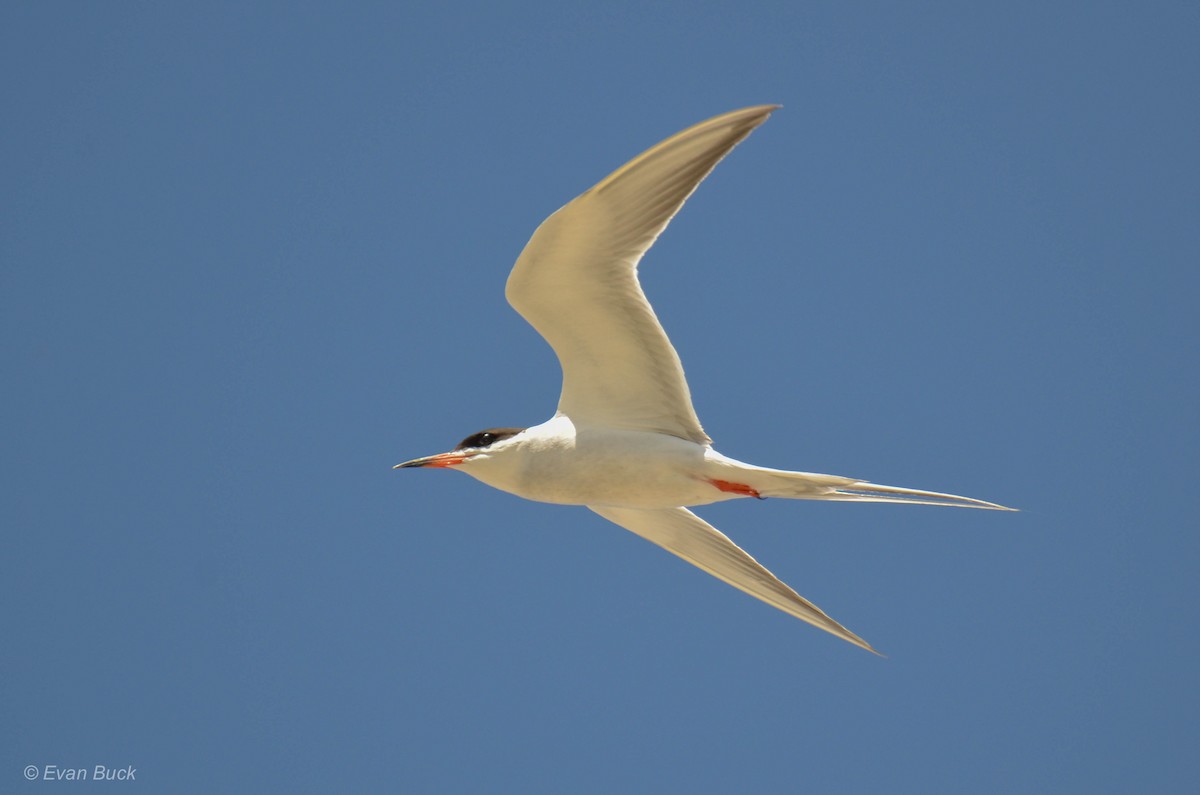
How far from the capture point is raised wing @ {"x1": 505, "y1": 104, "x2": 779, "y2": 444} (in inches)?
229

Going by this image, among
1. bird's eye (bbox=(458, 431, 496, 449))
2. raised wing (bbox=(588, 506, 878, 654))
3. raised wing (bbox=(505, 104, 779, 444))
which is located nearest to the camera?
raised wing (bbox=(505, 104, 779, 444))

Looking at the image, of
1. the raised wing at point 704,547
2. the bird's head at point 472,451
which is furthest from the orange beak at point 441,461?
the raised wing at point 704,547

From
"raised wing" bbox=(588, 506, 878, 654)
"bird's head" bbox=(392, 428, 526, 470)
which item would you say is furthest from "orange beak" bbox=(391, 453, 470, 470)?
"raised wing" bbox=(588, 506, 878, 654)

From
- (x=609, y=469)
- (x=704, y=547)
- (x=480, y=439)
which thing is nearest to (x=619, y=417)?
(x=609, y=469)

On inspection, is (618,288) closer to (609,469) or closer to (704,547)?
(609,469)

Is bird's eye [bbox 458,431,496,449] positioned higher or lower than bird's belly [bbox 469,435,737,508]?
higher

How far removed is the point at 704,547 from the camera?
7.74 meters

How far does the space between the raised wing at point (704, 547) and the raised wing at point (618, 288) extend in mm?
822

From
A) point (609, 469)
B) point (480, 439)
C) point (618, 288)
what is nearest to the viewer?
point (618, 288)

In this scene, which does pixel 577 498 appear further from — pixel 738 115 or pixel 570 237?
pixel 738 115

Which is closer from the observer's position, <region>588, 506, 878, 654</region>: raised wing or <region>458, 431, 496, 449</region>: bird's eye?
<region>458, 431, 496, 449</region>: bird's eye

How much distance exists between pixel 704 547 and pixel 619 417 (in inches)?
44.3

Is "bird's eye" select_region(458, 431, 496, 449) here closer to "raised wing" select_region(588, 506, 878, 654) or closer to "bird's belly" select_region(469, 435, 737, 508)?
"bird's belly" select_region(469, 435, 737, 508)

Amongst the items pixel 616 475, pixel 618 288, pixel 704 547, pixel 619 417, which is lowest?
pixel 704 547
